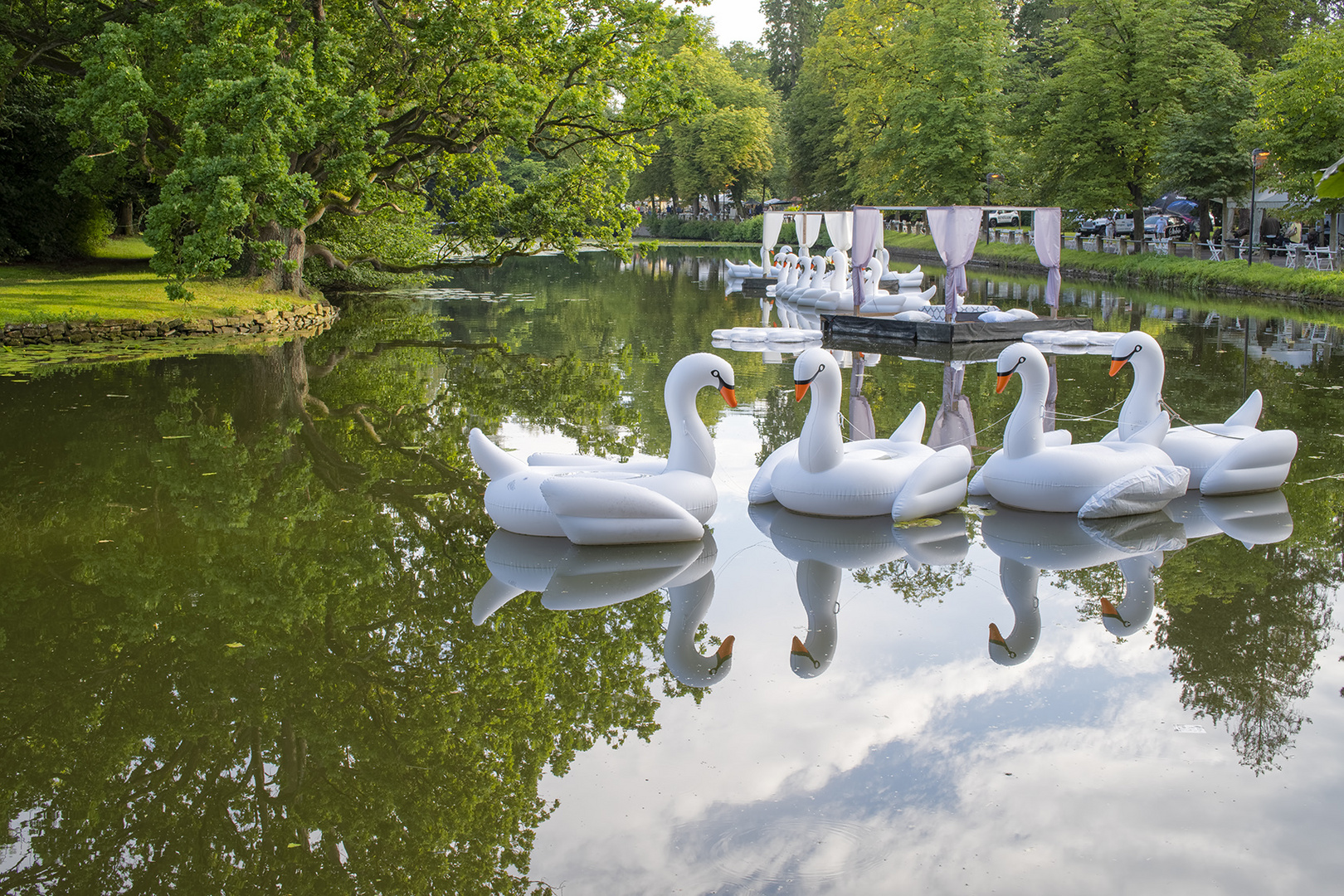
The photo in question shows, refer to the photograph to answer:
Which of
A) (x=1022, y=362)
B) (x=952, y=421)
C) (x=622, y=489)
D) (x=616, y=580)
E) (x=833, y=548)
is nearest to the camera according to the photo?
(x=616, y=580)

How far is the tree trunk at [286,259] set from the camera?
2230cm

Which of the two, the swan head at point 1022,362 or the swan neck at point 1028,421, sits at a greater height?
the swan head at point 1022,362

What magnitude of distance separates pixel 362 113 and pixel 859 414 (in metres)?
11.2

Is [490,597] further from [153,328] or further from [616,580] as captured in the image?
[153,328]

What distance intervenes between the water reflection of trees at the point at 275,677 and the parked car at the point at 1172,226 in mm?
37225

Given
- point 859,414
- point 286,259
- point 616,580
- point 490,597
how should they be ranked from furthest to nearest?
point 286,259
point 859,414
point 616,580
point 490,597

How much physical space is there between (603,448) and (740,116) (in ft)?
187

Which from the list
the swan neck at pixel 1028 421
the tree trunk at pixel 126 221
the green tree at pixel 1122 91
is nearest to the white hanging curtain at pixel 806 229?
the green tree at pixel 1122 91

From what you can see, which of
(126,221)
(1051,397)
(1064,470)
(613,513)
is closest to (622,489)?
(613,513)

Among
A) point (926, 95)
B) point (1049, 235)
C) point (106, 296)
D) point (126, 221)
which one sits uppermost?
point (926, 95)

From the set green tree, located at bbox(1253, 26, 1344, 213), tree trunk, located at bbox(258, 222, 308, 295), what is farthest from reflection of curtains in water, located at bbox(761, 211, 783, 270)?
tree trunk, located at bbox(258, 222, 308, 295)

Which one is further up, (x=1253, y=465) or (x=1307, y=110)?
(x=1307, y=110)

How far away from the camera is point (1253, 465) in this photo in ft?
30.0

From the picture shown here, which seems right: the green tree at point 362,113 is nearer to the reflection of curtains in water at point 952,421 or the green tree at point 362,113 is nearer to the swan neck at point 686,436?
the reflection of curtains in water at point 952,421
